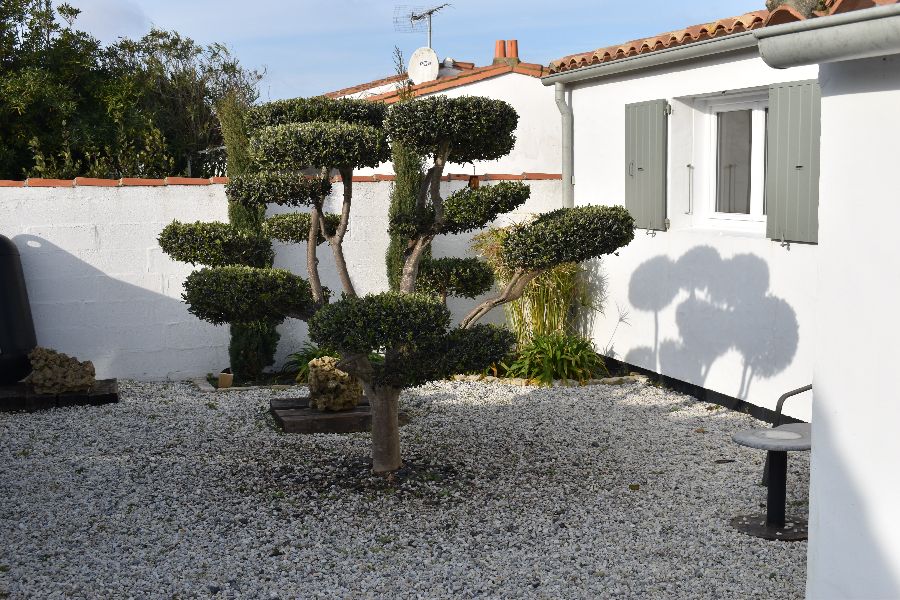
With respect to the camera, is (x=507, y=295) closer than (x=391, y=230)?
No

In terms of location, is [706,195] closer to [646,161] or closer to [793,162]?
[646,161]

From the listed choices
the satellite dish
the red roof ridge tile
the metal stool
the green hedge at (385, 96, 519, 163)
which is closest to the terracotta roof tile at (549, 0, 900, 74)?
the red roof ridge tile

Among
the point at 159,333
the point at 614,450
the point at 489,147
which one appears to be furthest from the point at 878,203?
the point at 159,333

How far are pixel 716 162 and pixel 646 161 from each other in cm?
65

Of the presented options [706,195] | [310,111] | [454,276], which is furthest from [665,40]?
[310,111]

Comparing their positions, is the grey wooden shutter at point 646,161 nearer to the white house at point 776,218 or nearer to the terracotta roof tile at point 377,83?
the white house at point 776,218

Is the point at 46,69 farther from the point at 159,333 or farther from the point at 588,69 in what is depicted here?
the point at 588,69

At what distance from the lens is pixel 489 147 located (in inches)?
238

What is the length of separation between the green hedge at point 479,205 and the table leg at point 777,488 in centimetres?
231

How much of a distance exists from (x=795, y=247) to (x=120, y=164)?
32.9 feet

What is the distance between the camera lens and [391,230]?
6426 mm

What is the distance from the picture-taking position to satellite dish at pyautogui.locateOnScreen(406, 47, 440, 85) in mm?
14094

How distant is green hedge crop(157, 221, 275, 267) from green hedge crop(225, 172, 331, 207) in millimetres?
435

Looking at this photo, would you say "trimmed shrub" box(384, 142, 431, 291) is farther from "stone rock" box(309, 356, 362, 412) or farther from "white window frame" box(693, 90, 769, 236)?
"white window frame" box(693, 90, 769, 236)
